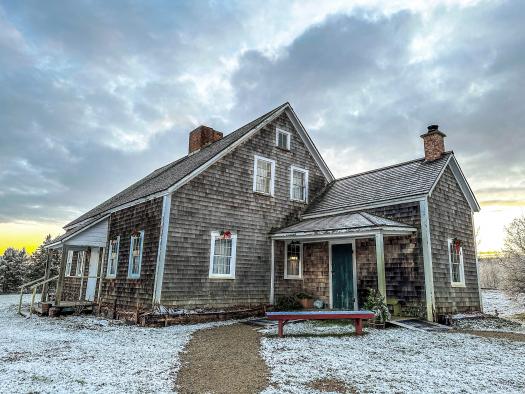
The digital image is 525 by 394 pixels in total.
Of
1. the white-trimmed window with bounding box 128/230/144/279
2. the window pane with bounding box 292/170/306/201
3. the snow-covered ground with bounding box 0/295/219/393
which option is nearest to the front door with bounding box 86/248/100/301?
the white-trimmed window with bounding box 128/230/144/279

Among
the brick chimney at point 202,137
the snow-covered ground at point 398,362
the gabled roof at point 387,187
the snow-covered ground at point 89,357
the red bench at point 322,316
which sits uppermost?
the brick chimney at point 202,137

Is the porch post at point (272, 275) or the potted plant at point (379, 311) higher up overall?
the porch post at point (272, 275)

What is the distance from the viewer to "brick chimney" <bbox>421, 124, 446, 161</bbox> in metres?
13.9

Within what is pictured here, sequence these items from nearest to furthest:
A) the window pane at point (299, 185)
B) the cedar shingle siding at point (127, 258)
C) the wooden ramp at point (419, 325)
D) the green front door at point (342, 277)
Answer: the wooden ramp at point (419, 325) < the cedar shingle siding at point (127, 258) < the green front door at point (342, 277) < the window pane at point (299, 185)

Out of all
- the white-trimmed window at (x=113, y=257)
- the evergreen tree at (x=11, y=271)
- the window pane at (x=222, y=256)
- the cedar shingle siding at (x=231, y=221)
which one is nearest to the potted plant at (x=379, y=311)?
the cedar shingle siding at (x=231, y=221)

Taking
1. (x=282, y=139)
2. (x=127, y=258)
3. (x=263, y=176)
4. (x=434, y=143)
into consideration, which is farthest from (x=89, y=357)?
(x=434, y=143)

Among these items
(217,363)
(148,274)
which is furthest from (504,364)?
(148,274)

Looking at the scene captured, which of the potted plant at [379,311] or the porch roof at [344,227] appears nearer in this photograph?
the potted plant at [379,311]

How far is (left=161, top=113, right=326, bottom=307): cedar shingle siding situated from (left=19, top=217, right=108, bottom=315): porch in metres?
5.00

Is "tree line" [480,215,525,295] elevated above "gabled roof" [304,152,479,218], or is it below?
below

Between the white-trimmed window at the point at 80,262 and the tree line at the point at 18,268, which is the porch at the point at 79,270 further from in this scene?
the tree line at the point at 18,268

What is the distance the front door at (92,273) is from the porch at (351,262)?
26.7 ft

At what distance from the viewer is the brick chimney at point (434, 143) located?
13898mm

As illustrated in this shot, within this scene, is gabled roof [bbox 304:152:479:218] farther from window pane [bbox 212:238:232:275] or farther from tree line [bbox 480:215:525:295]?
tree line [bbox 480:215:525:295]
